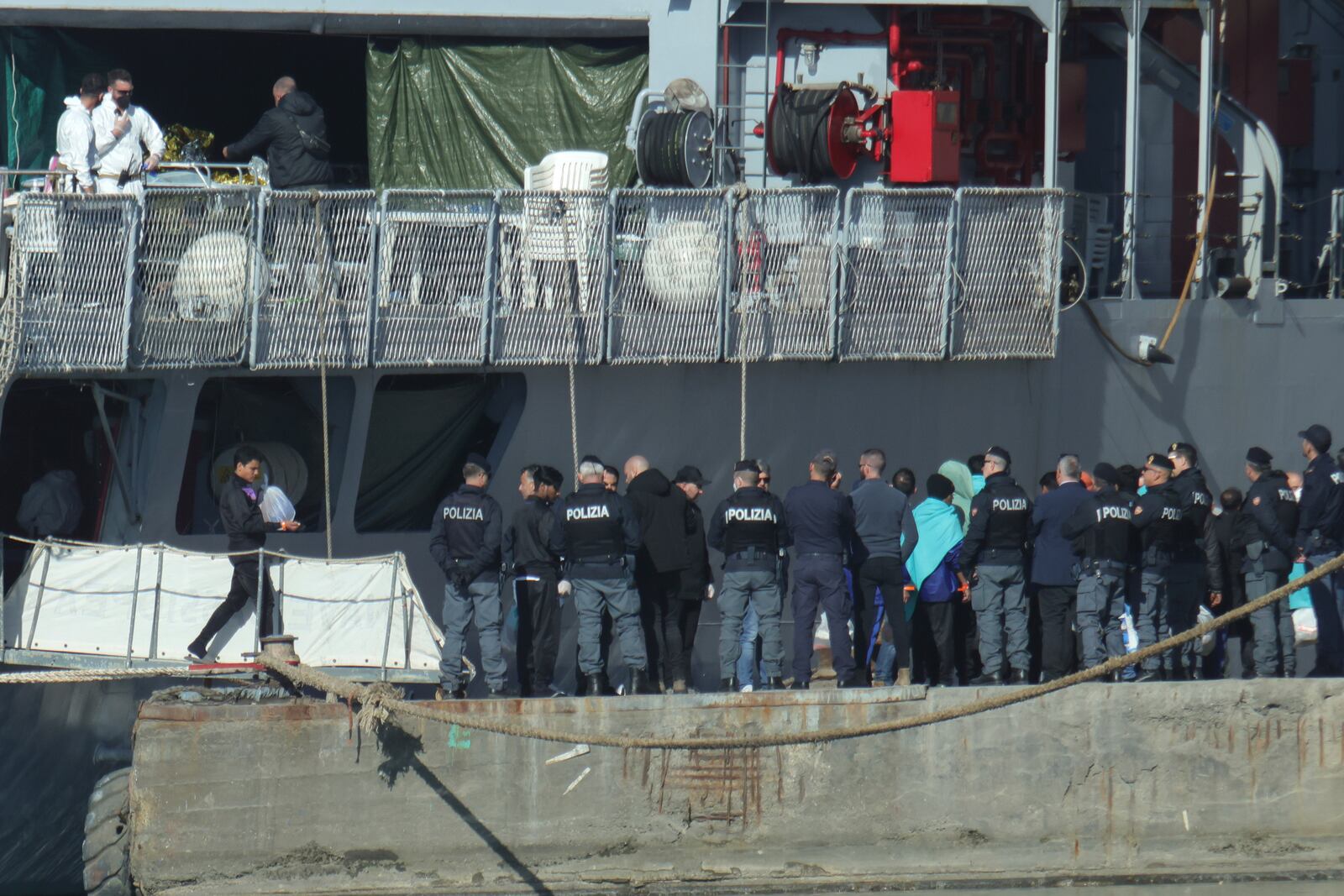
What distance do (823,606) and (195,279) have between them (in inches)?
167

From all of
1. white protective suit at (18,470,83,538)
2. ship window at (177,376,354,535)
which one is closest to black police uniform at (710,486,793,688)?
ship window at (177,376,354,535)

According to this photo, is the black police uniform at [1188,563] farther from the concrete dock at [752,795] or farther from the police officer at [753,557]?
the police officer at [753,557]

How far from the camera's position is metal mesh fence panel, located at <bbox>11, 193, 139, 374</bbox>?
10.6 metres

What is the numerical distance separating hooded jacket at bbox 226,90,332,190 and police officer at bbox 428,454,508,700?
316cm

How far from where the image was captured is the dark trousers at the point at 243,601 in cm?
1073

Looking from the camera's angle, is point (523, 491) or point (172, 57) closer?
point (523, 491)

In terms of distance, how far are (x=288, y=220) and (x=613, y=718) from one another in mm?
3750

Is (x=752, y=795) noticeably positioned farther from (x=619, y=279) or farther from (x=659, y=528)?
(x=619, y=279)

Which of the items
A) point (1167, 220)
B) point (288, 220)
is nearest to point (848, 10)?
point (1167, 220)

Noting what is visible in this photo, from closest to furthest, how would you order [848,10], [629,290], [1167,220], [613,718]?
[613,718], [629,290], [848,10], [1167,220]

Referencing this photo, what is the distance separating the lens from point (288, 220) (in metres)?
11.2

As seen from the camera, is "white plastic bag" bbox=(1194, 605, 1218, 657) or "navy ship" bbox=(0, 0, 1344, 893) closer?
"navy ship" bbox=(0, 0, 1344, 893)

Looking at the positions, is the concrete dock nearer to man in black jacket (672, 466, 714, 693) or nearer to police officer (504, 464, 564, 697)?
police officer (504, 464, 564, 697)

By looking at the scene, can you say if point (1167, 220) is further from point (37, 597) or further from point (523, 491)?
point (37, 597)
